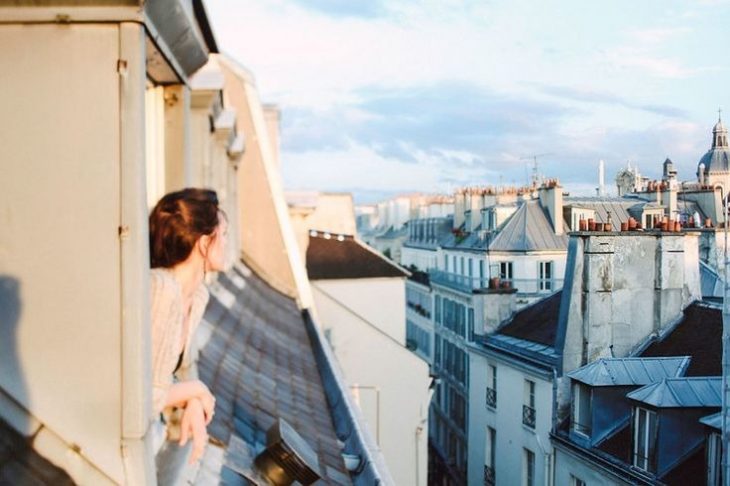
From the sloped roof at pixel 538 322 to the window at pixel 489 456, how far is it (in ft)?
6.59

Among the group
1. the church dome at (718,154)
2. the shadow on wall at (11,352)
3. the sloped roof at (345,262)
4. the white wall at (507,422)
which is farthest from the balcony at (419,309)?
the shadow on wall at (11,352)

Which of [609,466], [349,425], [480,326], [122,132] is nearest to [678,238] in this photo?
[609,466]

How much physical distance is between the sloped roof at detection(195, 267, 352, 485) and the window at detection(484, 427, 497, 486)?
34.5 ft

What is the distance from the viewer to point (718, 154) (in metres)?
10.2

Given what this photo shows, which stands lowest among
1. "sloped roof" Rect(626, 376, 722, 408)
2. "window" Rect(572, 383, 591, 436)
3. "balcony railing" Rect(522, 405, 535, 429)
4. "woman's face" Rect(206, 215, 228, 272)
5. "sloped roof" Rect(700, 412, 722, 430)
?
"balcony railing" Rect(522, 405, 535, 429)

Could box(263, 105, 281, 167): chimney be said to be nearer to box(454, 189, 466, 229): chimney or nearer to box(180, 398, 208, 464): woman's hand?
box(180, 398, 208, 464): woman's hand

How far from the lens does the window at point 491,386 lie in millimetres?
18922

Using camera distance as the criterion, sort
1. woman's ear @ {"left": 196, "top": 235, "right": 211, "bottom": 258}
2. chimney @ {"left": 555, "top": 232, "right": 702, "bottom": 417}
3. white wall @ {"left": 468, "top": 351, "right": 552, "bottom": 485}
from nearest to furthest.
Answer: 1. woman's ear @ {"left": 196, "top": 235, "right": 211, "bottom": 258}
2. chimney @ {"left": 555, "top": 232, "right": 702, "bottom": 417}
3. white wall @ {"left": 468, "top": 351, "right": 552, "bottom": 485}

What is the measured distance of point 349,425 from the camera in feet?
17.2

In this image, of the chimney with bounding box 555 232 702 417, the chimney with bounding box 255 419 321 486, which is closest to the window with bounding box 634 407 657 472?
the chimney with bounding box 555 232 702 417

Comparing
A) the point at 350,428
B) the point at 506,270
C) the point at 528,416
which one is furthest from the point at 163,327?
the point at 506,270

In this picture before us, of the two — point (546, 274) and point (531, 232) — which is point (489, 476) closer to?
point (546, 274)

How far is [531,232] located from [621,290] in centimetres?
333

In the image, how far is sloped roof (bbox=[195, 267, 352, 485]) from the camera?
12.7 ft
